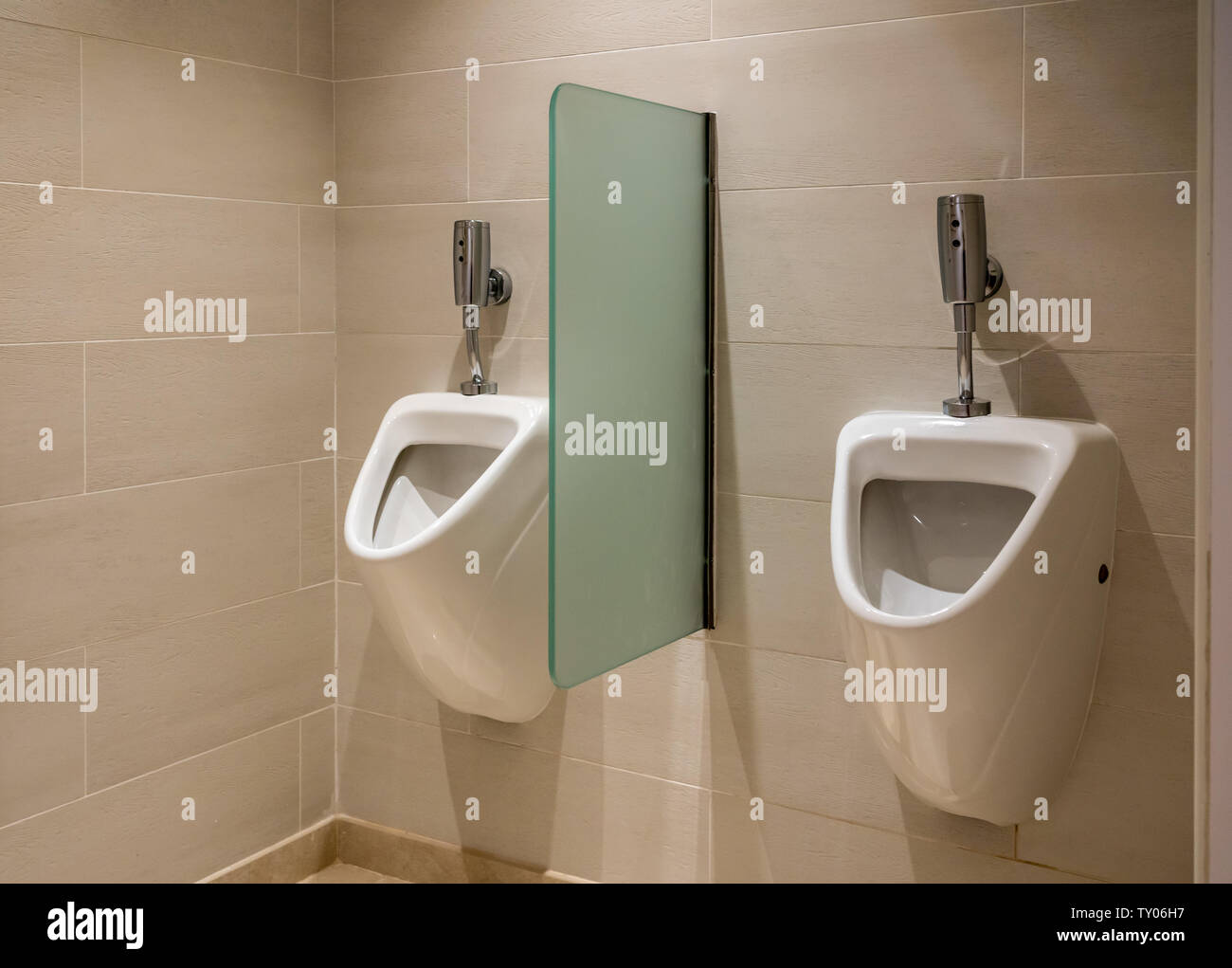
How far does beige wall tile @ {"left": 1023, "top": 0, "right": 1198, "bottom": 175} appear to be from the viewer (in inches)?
59.1

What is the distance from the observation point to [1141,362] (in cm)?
156

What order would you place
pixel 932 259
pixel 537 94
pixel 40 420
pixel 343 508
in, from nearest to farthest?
pixel 932 259 < pixel 40 420 < pixel 537 94 < pixel 343 508

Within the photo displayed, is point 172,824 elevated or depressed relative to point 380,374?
depressed

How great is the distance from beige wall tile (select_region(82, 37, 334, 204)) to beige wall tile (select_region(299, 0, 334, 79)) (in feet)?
0.09

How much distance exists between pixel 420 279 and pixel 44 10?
78cm

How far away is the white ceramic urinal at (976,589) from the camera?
1442mm

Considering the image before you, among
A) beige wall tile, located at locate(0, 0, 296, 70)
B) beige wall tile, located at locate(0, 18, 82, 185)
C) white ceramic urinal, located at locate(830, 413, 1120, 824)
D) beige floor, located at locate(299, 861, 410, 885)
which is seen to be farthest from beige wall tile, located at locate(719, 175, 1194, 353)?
beige floor, located at locate(299, 861, 410, 885)

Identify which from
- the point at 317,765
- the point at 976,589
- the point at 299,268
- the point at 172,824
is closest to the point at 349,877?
the point at 317,765

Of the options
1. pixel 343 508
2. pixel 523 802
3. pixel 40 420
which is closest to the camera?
pixel 40 420

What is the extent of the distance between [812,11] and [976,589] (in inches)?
38.7

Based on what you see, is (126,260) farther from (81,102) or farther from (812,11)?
(812,11)

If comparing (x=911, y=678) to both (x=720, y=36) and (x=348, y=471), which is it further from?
(x=348, y=471)

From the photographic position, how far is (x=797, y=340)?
5.98ft

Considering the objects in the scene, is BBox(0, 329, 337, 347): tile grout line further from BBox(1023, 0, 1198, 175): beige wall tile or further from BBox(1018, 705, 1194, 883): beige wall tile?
BBox(1018, 705, 1194, 883): beige wall tile
